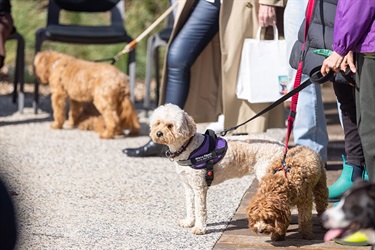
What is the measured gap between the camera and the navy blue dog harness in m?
5.08

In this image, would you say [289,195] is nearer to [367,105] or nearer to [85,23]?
[367,105]

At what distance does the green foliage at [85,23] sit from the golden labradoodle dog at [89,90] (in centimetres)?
287

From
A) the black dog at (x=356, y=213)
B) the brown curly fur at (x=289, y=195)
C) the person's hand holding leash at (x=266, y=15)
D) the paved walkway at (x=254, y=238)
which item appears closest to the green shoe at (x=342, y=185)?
the paved walkway at (x=254, y=238)

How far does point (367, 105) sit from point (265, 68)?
6.73 ft

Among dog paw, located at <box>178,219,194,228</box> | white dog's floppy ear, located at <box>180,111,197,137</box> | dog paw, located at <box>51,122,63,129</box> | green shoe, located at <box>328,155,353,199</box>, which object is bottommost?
dog paw, located at <box>51,122,63,129</box>

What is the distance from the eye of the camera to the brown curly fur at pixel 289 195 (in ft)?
15.2

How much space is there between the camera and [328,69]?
464 centimetres

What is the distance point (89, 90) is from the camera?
823 cm

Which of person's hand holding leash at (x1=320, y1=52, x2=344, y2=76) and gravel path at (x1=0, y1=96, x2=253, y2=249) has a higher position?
person's hand holding leash at (x1=320, y1=52, x2=344, y2=76)

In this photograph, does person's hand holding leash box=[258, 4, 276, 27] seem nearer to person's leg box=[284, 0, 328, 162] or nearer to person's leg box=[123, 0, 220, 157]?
person's leg box=[284, 0, 328, 162]

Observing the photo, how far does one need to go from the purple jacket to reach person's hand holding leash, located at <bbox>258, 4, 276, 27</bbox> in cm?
196

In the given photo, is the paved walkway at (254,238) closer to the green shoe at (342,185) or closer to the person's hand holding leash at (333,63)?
the green shoe at (342,185)

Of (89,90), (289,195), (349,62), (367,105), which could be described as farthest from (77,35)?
(367,105)

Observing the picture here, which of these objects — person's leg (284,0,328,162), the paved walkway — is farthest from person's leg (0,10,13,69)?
the paved walkway
